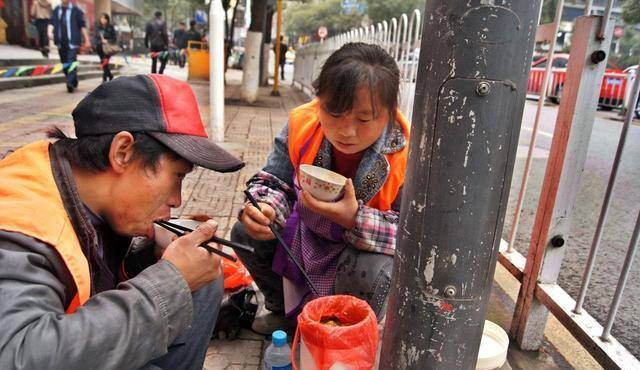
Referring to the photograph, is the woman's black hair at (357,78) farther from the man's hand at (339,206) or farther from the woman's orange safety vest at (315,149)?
the man's hand at (339,206)

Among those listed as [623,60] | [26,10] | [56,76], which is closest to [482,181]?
[56,76]

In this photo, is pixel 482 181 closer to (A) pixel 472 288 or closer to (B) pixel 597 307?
(A) pixel 472 288

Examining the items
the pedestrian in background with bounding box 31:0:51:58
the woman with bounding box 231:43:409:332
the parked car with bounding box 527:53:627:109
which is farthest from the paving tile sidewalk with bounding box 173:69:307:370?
the pedestrian in background with bounding box 31:0:51:58

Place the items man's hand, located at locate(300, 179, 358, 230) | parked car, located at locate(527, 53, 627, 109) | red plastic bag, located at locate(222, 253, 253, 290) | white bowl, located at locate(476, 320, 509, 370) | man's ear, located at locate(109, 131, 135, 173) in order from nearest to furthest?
man's ear, located at locate(109, 131, 135, 173), man's hand, located at locate(300, 179, 358, 230), white bowl, located at locate(476, 320, 509, 370), red plastic bag, located at locate(222, 253, 253, 290), parked car, located at locate(527, 53, 627, 109)

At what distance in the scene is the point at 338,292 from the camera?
6.56 feet

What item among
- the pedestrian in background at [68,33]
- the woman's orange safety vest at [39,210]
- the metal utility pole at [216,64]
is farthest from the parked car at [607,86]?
the woman's orange safety vest at [39,210]

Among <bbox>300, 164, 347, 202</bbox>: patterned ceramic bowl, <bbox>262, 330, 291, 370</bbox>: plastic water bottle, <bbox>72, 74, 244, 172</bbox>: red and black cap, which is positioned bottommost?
<bbox>262, 330, 291, 370</bbox>: plastic water bottle

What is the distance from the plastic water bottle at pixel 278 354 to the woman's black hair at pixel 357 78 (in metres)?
0.84

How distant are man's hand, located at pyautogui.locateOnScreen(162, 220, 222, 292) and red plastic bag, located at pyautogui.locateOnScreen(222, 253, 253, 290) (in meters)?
0.94

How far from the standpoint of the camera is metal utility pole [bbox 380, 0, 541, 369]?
1031mm

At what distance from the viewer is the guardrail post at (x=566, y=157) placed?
5.81 feet

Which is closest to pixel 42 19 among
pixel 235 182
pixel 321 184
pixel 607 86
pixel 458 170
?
pixel 235 182

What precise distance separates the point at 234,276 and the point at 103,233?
0.94 meters

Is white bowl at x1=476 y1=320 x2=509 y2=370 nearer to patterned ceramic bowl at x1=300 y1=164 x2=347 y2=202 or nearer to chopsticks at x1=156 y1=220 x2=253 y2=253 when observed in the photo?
patterned ceramic bowl at x1=300 y1=164 x2=347 y2=202
